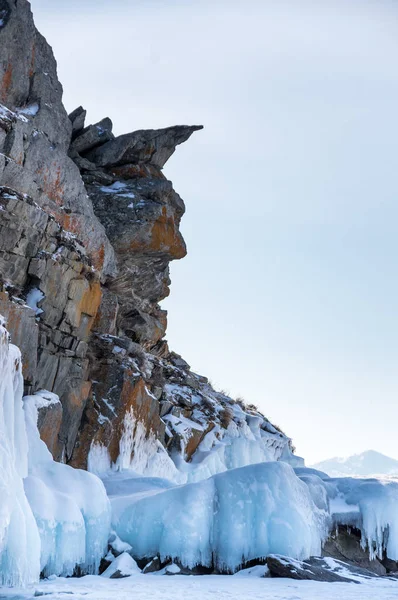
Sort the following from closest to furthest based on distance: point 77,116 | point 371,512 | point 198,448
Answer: point 371,512, point 198,448, point 77,116

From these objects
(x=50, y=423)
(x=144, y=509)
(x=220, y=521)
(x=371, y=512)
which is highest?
(x=50, y=423)

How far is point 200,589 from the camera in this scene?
480 inches

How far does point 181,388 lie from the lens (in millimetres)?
26234

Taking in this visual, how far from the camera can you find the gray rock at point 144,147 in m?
26.5

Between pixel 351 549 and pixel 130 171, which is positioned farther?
pixel 130 171

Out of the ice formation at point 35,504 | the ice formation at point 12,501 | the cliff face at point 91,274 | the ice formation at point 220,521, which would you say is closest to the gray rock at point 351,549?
the ice formation at point 220,521

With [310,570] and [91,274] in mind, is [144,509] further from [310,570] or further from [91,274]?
[91,274]

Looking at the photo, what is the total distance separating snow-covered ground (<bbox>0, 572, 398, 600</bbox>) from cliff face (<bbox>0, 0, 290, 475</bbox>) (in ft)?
14.9

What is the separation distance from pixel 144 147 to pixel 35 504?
17646 millimetres

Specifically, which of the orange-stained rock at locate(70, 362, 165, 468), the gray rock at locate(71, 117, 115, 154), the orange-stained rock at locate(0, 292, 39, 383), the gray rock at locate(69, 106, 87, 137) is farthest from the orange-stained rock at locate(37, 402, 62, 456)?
the gray rock at locate(69, 106, 87, 137)

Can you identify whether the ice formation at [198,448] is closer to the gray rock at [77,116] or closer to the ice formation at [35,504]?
the ice formation at [35,504]

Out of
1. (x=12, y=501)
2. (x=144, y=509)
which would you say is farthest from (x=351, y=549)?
(x=12, y=501)

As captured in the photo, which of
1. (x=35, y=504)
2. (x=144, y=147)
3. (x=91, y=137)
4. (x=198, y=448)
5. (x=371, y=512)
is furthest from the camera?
(x=144, y=147)

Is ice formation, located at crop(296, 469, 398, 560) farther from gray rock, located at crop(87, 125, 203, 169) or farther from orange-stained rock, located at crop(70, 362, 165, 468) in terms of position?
gray rock, located at crop(87, 125, 203, 169)
